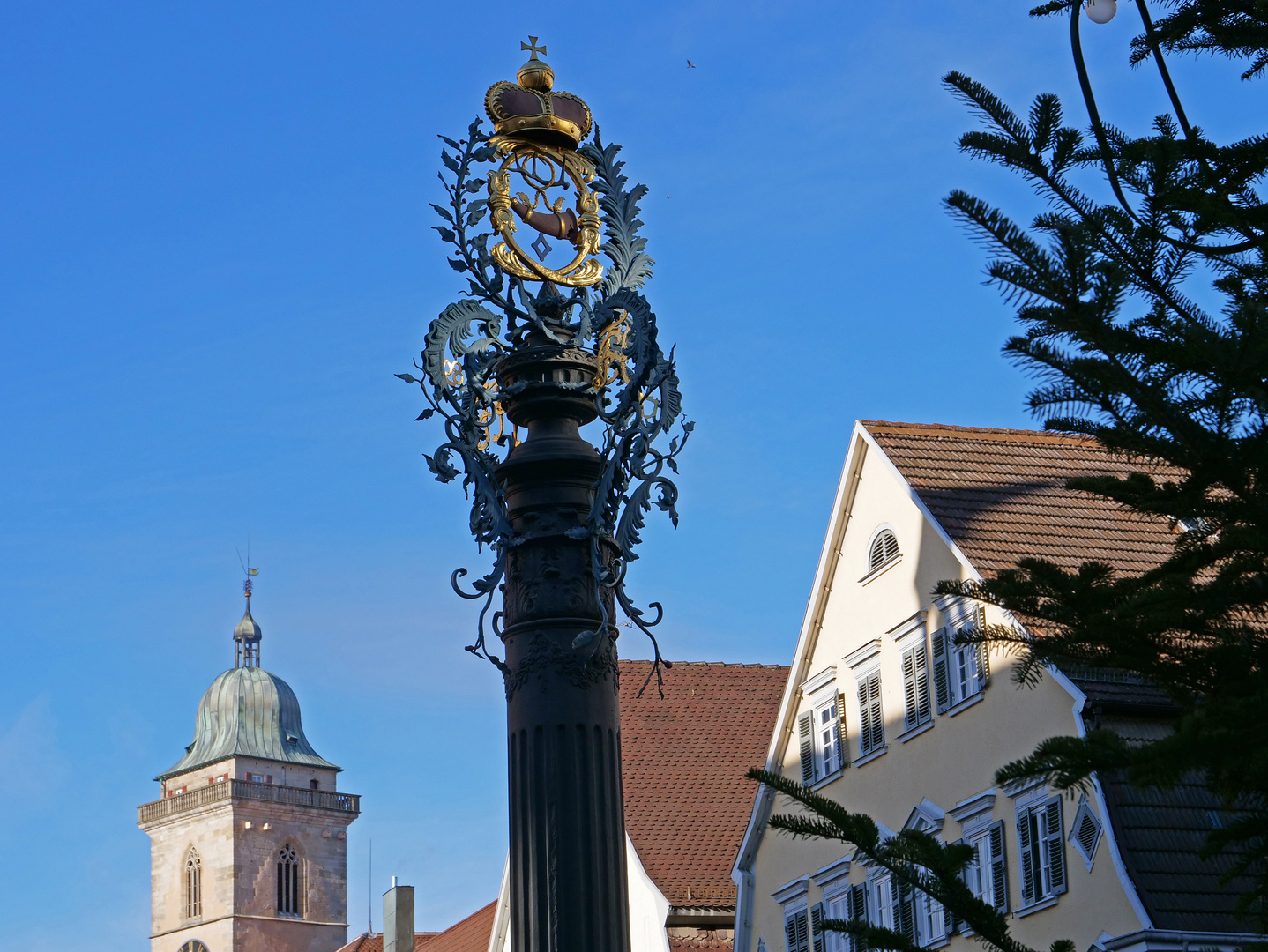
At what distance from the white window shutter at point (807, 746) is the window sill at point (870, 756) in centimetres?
109

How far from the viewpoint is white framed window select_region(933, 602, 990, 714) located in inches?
813

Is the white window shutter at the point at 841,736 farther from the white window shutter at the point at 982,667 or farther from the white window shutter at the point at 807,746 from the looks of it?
the white window shutter at the point at 982,667

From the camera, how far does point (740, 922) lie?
2508cm

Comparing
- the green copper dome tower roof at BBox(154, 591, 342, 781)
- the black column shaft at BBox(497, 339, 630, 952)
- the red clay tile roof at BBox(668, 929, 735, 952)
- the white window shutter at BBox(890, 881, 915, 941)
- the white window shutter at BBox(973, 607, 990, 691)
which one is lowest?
the white window shutter at BBox(890, 881, 915, 941)

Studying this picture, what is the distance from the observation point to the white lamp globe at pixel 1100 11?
8297 millimetres

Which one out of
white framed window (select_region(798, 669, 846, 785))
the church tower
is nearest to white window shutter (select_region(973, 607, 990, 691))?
white framed window (select_region(798, 669, 846, 785))

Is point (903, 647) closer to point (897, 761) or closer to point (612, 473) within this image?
point (897, 761)

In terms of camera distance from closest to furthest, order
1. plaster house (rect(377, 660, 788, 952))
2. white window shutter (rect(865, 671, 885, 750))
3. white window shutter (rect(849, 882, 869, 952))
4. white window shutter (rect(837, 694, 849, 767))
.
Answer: white window shutter (rect(849, 882, 869, 952)), white window shutter (rect(865, 671, 885, 750)), white window shutter (rect(837, 694, 849, 767)), plaster house (rect(377, 660, 788, 952))

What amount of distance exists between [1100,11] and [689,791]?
73.1 feet

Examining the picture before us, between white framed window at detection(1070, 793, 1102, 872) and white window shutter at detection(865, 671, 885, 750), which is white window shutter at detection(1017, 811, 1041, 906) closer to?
white framed window at detection(1070, 793, 1102, 872)

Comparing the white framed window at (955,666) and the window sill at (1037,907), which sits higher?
the white framed window at (955,666)

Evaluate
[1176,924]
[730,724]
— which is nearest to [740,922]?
[730,724]

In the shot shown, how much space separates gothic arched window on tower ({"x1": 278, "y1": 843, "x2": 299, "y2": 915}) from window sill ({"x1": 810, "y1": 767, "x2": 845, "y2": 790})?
10431cm

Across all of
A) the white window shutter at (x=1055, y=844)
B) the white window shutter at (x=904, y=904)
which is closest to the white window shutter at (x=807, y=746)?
the white window shutter at (x=1055, y=844)
